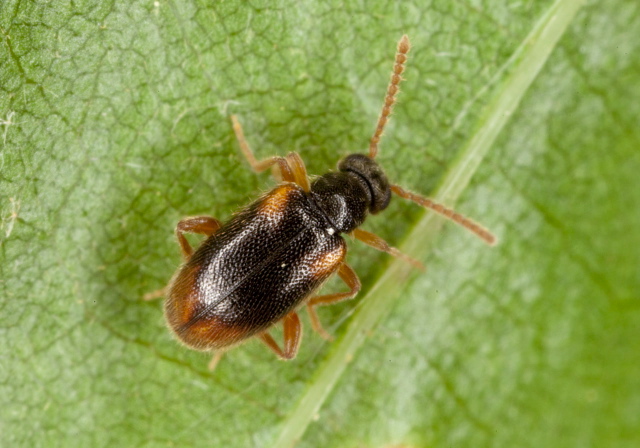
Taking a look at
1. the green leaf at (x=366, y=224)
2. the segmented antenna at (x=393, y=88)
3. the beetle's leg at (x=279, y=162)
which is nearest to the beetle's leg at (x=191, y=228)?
the green leaf at (x=366, y=224)

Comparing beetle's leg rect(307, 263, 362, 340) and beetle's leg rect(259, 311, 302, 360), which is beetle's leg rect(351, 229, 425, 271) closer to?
beetle's leg rect(307, 263, 362, 340)

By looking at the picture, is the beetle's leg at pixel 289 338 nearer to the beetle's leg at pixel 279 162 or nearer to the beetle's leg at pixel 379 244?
the beetle's leg at pixel 379 244

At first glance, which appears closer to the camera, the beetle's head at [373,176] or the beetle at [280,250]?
the beetle at [280,250]

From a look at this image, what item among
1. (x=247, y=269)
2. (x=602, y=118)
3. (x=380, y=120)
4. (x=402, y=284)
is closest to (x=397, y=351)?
(x=402, y=284)

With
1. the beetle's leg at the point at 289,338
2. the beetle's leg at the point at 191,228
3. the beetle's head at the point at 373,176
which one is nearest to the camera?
the beetle's leg at the point at 191,228

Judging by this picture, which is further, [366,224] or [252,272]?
[366,224]

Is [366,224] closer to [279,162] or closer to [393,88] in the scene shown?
[279,162]

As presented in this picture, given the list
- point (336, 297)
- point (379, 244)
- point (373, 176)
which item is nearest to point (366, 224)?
point (379, 244)
